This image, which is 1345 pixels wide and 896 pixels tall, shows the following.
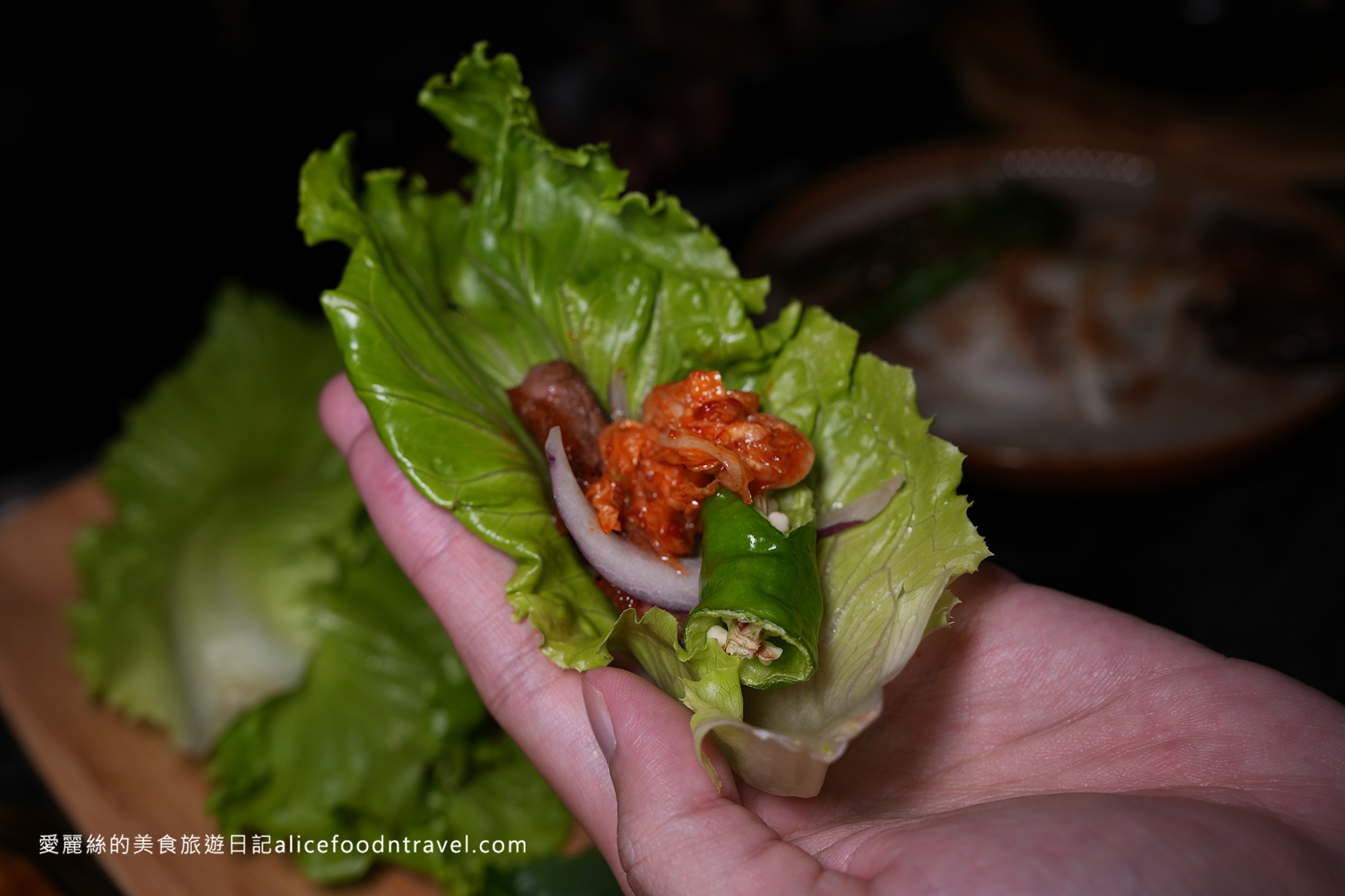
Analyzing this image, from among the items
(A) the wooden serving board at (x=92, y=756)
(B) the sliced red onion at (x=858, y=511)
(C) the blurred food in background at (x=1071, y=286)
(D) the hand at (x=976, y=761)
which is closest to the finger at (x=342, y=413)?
(D) the hand at (x=976, y=761)

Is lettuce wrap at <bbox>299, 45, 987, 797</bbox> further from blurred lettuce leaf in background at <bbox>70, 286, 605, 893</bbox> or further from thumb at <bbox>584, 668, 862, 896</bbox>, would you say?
blurred lettuce leaf in background at <bbox>70, 286, 605, 893</bbox>

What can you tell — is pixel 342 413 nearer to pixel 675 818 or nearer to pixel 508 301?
pixel 508 301

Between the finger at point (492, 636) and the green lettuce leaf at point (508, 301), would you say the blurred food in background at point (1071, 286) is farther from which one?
the finger at point (492, 636)

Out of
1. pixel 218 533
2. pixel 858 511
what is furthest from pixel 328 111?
pixel 858 511

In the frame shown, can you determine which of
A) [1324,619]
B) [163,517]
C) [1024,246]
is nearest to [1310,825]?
[1324,619]

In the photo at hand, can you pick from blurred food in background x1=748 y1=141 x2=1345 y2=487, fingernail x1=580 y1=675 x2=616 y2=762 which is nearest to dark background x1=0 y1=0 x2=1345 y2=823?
blurred food in background x1=748 y1=141 x2=1345 y2=487

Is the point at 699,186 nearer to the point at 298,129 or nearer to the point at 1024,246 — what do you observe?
the point at 1024,246
